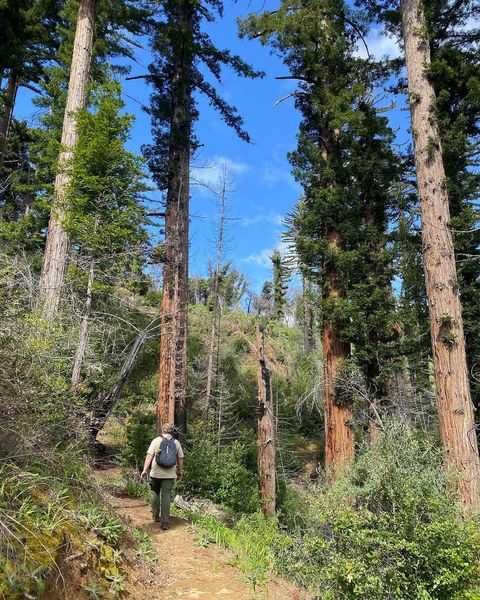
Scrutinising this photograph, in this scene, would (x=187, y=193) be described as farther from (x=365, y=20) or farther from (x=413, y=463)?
(x=413, y=463)

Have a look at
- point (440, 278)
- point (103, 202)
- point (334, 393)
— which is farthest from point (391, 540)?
point (103, 202)

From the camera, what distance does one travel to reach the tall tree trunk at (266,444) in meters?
9.61

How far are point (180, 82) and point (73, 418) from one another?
32.2ft

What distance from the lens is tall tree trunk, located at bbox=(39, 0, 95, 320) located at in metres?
7.04

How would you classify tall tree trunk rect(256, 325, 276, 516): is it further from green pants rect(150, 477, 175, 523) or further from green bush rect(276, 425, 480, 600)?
green bush rect(276, 425, 480, 600)

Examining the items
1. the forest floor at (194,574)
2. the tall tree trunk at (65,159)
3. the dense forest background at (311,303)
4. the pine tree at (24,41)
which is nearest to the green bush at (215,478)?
the dense forest background at (311,303)

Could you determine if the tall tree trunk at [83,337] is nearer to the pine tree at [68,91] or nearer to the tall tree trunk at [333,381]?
the pine tree at [68,91]

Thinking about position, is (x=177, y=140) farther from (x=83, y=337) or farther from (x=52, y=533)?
(x=52, y=533)

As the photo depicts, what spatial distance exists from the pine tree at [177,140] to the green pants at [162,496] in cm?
344

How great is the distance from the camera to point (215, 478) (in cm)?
1027

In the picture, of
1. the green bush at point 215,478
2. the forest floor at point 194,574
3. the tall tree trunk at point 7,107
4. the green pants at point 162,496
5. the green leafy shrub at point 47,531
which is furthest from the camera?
the tall tree trunk at point 7,107

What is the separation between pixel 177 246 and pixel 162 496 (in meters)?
6.06

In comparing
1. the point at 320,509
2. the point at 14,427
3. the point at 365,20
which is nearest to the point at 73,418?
the point at 14,427

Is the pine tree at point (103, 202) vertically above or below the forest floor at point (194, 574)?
above
